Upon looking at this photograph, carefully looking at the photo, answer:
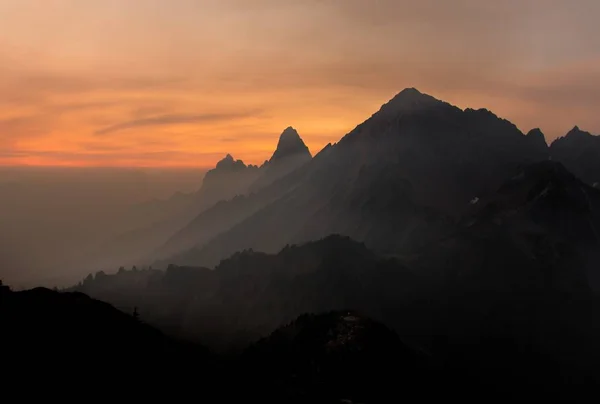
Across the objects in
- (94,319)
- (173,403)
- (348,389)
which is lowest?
(348,389)

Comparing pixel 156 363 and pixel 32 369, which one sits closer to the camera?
pixel 32 369

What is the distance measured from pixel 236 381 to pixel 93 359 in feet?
177

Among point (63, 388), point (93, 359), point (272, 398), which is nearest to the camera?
point (63, 388)

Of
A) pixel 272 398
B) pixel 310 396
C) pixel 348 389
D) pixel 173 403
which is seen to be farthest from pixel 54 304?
pixel 348 389

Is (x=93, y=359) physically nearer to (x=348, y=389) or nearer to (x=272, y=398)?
(x=272, y=398)

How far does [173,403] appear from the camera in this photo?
460 feet

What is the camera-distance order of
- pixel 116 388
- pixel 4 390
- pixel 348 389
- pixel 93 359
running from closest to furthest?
pixel 4 390 → pixel 116 388 → pixel 93 359 → pixel 348 389

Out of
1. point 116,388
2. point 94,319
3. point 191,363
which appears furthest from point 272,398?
point 94,319

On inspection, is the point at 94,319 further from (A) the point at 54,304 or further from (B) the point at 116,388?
(B) the point at 116,388

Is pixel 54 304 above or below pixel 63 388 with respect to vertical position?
above

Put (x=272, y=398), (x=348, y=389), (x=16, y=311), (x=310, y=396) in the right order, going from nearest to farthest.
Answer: (x=16, y=311), (x=272, y=398), (x=310, y=396), (x=348, y=389)

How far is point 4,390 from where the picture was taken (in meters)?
119

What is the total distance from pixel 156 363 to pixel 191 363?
18.9 metres

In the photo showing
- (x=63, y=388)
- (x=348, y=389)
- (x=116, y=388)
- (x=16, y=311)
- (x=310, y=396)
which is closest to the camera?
(x=63, y=388)
